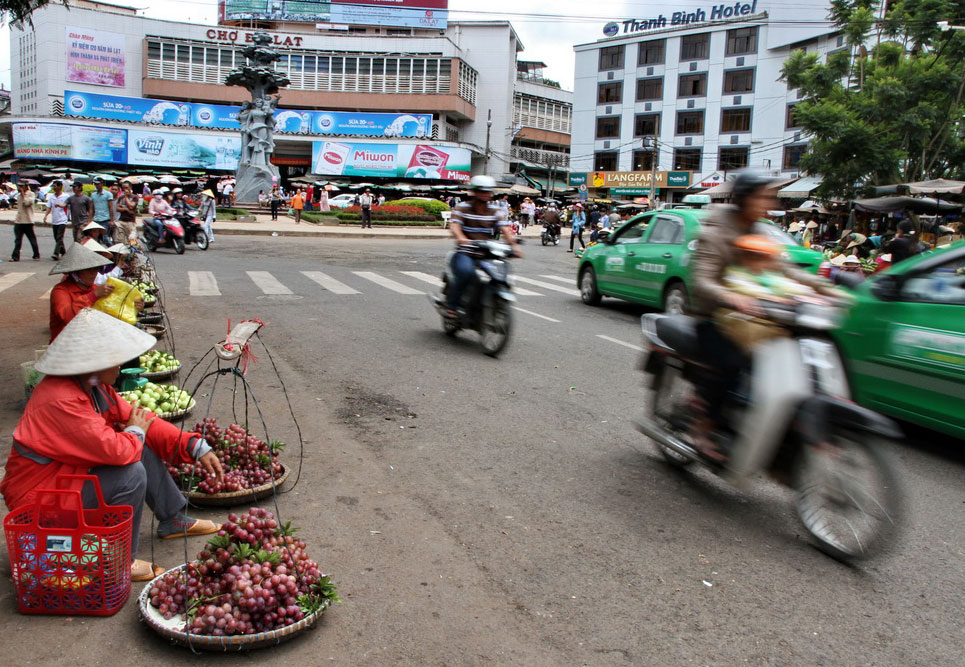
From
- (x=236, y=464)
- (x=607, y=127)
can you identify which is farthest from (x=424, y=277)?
(x=607, y=127)

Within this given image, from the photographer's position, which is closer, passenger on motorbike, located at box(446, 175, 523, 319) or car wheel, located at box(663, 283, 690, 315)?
passenger on motorbike, located at box(446, 175, 523, 319)

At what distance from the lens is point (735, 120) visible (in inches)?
2280

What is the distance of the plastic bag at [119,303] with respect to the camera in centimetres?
596

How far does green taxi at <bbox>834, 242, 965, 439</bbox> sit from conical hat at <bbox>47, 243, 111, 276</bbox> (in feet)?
18.3

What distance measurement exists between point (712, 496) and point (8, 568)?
371 cm

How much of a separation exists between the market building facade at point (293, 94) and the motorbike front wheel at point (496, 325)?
181 feet

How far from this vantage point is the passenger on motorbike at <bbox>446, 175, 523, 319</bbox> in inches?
337

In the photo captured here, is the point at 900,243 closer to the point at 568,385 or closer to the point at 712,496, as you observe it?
the point at 568,385

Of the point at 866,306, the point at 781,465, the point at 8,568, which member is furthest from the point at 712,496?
the point at 8,568

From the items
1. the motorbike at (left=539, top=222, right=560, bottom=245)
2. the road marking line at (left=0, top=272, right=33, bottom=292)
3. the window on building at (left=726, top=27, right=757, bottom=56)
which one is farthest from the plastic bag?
the window on building at (left=726, top=27, right=757, bottom=56)

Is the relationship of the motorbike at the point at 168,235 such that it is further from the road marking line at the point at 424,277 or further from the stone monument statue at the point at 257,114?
the stone monument statue at the point at 257,114

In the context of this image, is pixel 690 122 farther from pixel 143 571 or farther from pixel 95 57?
pixel 143 571

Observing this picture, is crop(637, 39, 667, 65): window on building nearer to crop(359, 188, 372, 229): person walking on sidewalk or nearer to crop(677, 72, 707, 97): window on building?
crop(677, 72, 707, 97): window on building

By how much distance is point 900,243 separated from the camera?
46.8 feet
